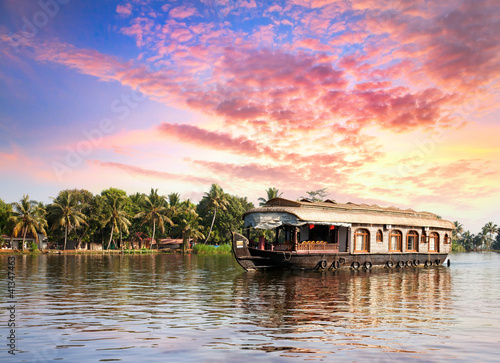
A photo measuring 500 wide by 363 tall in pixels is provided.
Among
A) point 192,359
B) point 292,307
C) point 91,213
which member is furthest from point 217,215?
point 192,359

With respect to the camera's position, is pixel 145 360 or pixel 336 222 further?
pixel 336 222

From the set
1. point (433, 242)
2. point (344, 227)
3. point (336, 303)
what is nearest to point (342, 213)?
point (344, 227)

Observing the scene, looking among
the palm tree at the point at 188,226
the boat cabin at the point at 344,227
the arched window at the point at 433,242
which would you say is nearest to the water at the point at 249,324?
the boat cabin at the point at 344,227

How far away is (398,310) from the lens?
1316cm

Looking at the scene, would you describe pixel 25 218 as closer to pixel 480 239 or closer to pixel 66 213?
pixel 66 213

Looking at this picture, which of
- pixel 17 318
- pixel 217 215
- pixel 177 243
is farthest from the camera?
pixel 177 243

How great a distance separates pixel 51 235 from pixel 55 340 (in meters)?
62.5

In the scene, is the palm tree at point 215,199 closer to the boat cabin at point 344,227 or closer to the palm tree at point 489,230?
the boat cabin at point 344,227

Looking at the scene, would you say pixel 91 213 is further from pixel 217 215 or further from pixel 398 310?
pixel 398 310

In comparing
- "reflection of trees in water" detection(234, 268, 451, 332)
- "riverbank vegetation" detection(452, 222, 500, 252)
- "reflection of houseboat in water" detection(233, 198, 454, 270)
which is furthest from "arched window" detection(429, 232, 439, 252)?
"riverbank vegetation" detection(452, 222, 500, 252)

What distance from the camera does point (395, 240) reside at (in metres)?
32.9

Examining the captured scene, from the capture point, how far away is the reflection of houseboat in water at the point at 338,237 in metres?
26.1

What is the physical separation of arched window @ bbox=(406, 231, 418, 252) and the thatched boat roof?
2.57 feet

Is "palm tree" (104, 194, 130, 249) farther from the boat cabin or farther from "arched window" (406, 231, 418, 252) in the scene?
"arched window" (406, 231, 418, 252)
